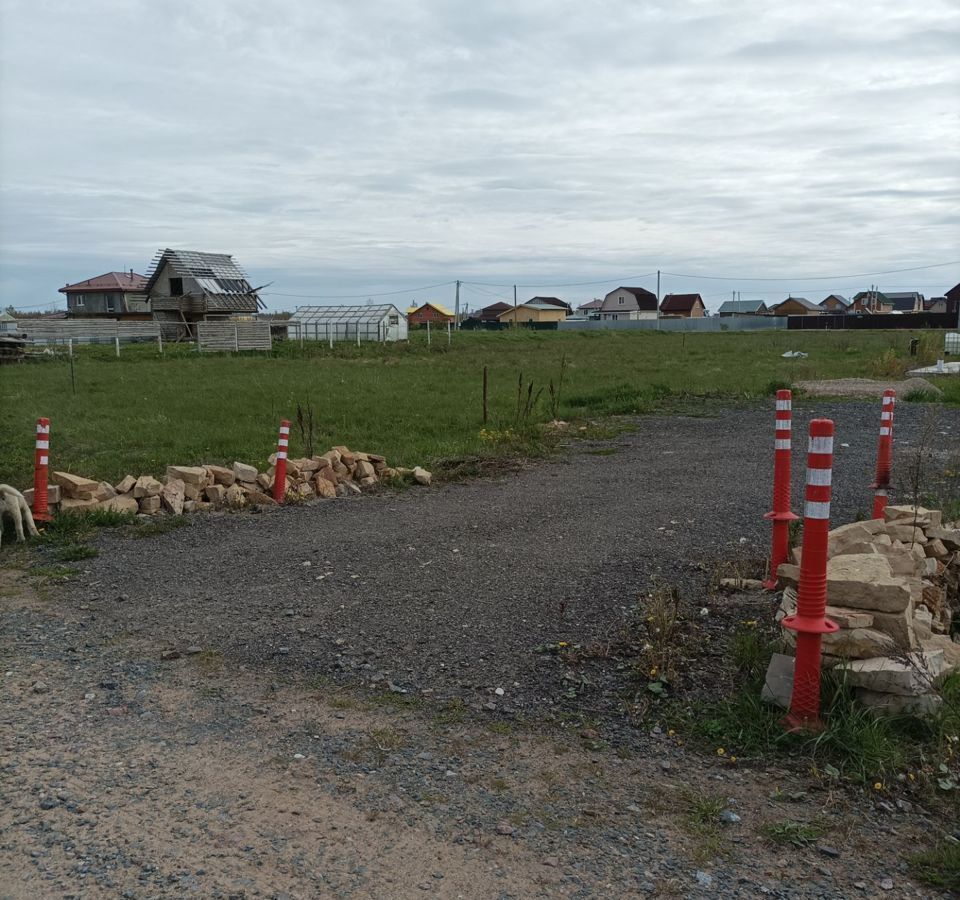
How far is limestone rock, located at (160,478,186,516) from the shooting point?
346 inches

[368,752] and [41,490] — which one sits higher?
[41,490]

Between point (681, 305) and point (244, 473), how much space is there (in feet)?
389

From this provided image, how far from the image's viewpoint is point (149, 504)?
8758 mm

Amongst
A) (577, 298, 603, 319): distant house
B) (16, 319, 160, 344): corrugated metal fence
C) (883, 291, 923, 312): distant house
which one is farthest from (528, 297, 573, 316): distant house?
(16, 319, 160, 344): corrugated metal fence

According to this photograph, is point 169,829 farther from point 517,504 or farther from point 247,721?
point 517,504

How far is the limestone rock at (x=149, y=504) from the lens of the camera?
8.74m

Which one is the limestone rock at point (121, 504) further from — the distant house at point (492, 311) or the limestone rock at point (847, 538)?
the distant house at point (492, 311)

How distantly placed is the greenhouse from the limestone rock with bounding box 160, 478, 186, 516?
50.3 metres

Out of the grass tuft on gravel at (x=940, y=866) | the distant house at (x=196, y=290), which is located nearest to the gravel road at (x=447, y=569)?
the grass tuft on gravel at (x=940, y=866)

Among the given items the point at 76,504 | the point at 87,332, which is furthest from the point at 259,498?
the point at 87,332

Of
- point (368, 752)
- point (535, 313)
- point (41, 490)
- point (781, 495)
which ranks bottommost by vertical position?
point (368, 752)

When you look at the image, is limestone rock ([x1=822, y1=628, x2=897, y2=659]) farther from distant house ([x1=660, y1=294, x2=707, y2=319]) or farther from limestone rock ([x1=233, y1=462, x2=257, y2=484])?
distant house ([x1=660, y1=294, x2=707, y2=319])

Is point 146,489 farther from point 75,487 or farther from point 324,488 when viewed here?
point 324,488

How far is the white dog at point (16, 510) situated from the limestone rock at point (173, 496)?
1285mm
